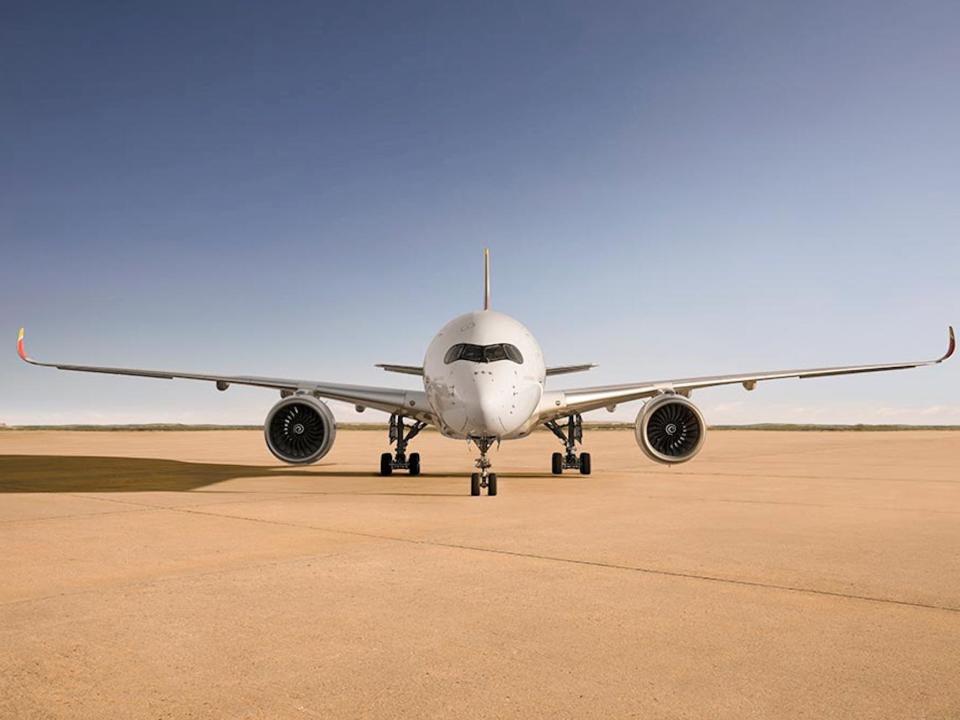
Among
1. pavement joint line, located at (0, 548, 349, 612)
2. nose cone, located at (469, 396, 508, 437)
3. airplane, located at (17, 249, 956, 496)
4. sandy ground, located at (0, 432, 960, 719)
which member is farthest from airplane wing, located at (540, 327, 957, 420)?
pavement joint line, located at (0, 548, 349, 612)

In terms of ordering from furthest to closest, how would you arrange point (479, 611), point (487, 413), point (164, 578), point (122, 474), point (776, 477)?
point (122, 474)
point (776, 477)
point (487, 413)
point (164, 578)
point (479, 611)

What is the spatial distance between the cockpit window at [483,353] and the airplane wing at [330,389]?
2.68 metres

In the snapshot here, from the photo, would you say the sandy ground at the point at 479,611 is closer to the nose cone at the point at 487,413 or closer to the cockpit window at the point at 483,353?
the nose cone at the point at 487,413

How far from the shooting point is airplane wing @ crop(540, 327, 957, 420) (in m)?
15.4

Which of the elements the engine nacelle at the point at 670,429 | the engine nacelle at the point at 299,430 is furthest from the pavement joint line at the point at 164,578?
the engine nacelle at the point at 670,429

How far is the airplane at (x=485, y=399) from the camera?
39.8ft

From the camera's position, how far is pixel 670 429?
14.4 m

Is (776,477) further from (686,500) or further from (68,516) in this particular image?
(68,516)

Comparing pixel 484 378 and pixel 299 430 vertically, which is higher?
pixel 484 378

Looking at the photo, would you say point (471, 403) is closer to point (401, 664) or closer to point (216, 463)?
point (401, 664)

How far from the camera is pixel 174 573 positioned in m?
5.51

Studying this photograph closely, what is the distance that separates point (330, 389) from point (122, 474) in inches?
194

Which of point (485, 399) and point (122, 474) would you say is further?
point (122, 474)

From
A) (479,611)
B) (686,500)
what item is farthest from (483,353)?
(479,611)
